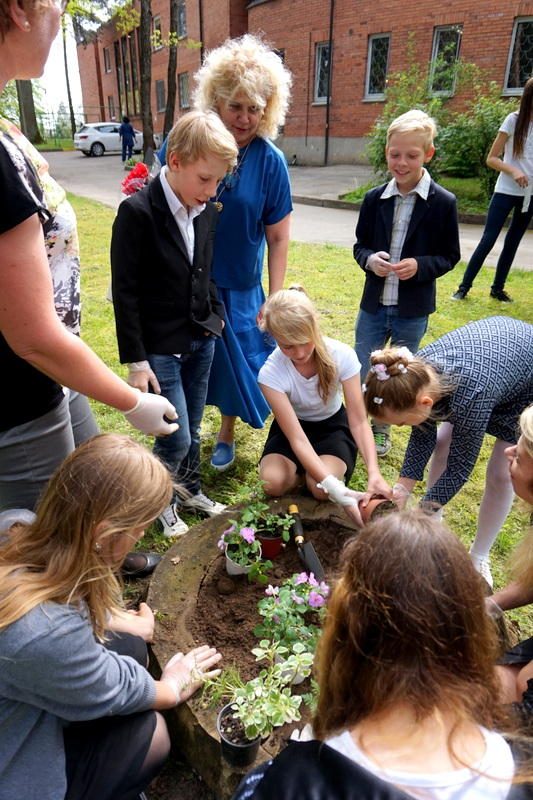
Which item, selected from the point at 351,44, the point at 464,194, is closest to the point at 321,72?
the point at 351,44

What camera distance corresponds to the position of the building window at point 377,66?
15406 millimetres

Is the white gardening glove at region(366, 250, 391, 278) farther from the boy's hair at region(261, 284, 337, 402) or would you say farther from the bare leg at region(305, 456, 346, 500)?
the bare leg at region(305, 456, 346, 500)

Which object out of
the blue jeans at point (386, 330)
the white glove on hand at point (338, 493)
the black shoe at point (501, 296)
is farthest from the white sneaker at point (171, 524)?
the black shoe at point (501, 296)

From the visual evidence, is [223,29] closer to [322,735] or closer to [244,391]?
[244,391]

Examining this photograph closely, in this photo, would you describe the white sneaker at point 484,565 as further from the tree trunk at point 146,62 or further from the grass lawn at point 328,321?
the tree trunk at point 146,62

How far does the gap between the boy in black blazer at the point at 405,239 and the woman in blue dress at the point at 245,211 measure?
53 cm

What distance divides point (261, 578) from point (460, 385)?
100 centimetres

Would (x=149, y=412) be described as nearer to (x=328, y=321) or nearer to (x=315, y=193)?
(x=328, y=321)

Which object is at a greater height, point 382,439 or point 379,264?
point 379,264

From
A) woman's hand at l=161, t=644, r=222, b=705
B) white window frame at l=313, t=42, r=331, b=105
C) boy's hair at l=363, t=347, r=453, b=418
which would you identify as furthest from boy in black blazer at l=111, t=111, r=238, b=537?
white window frame at l=313, t=42, r=331, b=105

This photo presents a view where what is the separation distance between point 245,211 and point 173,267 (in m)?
0.58

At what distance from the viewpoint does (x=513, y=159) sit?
4977mm

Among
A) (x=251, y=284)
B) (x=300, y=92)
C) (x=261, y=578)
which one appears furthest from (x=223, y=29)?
(x=261, y=578)

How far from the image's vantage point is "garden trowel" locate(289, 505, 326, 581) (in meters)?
2.04
